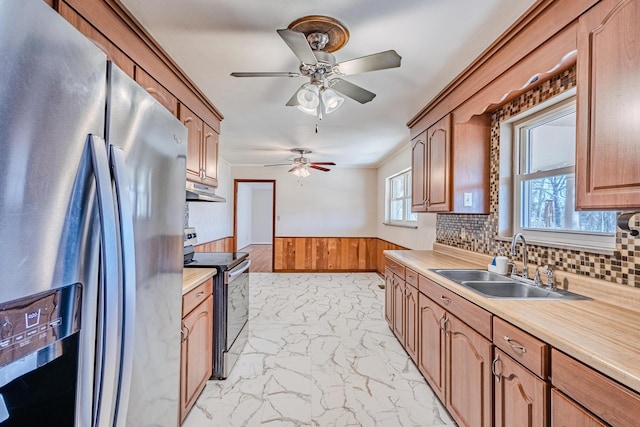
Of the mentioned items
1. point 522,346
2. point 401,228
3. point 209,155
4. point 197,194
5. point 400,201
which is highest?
point 209,155

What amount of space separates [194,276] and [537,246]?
2.24m

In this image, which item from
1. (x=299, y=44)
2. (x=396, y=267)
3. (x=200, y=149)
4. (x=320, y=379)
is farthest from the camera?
(x=396, y=267)

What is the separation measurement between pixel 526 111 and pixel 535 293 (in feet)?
4.13

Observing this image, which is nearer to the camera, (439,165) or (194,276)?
(194,276)

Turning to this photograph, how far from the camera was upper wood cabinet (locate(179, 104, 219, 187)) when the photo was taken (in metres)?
2.35

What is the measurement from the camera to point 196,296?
1.86m

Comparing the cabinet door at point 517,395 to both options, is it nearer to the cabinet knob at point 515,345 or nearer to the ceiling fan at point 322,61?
the cabinet knob at point 515,345

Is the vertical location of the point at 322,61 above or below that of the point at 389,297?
above

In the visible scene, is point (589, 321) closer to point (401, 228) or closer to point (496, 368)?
point (496, 368)

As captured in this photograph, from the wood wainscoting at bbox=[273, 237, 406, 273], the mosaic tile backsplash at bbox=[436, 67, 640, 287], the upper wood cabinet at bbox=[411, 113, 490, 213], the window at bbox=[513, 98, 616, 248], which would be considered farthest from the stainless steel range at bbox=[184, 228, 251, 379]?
the wood wainscoting at bbox=[273, 237, 406, 273]

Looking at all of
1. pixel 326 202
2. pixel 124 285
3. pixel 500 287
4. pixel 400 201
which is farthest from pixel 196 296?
pixel 326 202

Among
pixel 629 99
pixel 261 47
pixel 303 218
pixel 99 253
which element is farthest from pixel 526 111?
pixel 303 218

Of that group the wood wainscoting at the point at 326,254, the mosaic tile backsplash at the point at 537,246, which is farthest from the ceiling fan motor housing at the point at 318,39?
the wood wainscoting at the point at 326,254

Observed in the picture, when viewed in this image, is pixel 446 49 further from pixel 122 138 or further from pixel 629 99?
A: pixel 122 138
